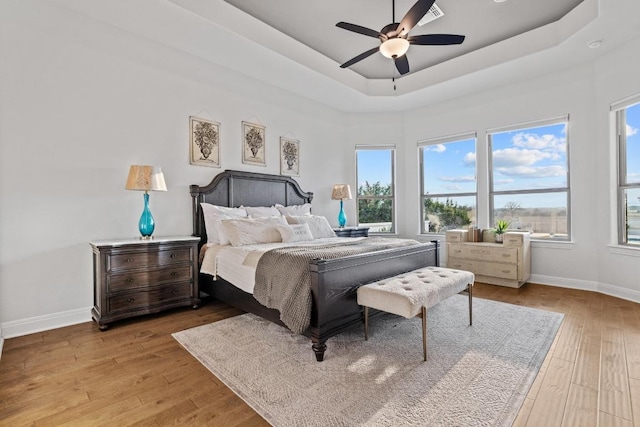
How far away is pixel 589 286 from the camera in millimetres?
4234

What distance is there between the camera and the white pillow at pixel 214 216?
12.4 feet

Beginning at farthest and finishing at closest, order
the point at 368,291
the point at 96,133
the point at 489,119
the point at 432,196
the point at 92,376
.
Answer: the point at 432,196
the point at 489,119
the point at 96,133
the point at 368,291
the point at 92,376

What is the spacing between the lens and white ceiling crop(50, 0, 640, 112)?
3209 mm

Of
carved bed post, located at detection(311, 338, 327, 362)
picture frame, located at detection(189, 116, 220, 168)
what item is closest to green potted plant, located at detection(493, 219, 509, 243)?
carved bed post, located at detection(311, 338, 327, 362)

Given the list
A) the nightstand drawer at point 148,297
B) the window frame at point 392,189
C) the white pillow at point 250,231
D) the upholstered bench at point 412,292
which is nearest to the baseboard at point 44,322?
the nightstand drawer at point 148,297

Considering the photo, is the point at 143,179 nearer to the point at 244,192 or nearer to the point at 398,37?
the point at 244,192

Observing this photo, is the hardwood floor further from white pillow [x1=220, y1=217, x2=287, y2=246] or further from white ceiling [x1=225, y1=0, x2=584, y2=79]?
white ceiling [x1=225, y1=0, x2=584, y2=79]

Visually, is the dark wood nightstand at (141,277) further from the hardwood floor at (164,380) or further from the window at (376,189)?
the window at (376,189)

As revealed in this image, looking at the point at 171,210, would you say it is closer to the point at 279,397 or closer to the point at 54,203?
the point at 54,203

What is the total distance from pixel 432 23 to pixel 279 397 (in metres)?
4.17

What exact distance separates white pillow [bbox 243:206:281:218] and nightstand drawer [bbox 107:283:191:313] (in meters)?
1.21

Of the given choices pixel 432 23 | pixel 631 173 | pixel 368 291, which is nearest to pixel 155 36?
pixel 432 23

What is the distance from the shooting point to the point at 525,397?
181cm

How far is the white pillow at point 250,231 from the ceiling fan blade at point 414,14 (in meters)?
2.41
